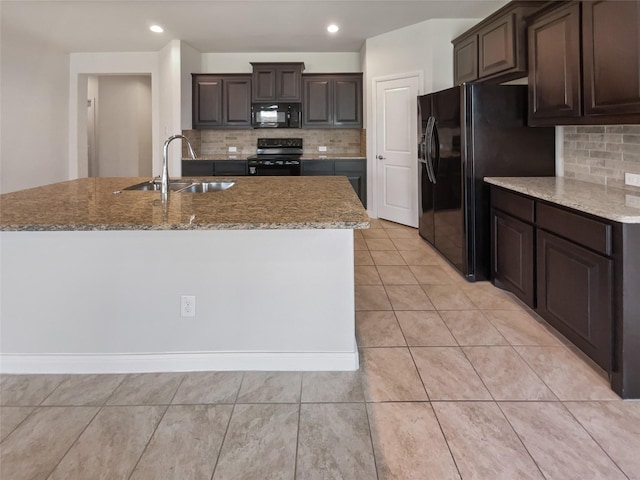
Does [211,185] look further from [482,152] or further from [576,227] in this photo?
[576,227]

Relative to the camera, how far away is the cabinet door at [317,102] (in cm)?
618

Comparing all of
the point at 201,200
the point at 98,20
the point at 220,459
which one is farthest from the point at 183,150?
the point at 220,459

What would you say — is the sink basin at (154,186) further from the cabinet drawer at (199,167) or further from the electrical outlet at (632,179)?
the cabinet drawer at (199,167)

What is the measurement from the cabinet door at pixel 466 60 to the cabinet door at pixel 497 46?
12cm

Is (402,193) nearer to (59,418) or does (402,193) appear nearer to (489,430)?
(489,430)

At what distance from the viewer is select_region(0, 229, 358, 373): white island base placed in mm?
2021

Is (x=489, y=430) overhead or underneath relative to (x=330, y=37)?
underneath

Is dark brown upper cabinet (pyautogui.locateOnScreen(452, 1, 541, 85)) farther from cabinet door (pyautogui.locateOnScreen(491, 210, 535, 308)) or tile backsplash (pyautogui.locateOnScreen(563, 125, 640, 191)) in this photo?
cabinet door (pyautogui.locateOnScreen(491, 210, 535, 308))

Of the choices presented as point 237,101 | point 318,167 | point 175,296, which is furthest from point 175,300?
point 237,101

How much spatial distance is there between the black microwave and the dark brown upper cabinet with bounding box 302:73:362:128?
0.64ft

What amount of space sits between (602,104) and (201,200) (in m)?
2.23

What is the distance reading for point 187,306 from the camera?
6.77 feet

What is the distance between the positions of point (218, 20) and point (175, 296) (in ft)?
13.0

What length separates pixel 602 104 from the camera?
232 cm
